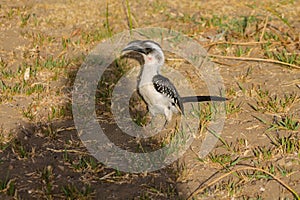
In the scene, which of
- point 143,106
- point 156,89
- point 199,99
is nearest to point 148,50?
point 156,89

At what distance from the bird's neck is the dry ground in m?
0.54

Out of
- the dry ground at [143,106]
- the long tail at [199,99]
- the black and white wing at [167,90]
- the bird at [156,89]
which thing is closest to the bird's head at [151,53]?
the bird at [156,89]

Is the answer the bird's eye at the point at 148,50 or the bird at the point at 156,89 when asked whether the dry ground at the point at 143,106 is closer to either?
the bird at the point at 156,89

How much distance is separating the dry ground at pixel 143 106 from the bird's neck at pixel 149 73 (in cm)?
54

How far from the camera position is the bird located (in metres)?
5.03

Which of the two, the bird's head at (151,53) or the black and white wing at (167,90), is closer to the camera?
the black and white wing at (167,90)

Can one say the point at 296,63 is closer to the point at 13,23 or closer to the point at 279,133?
the point at 279,133

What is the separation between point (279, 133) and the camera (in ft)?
16.0

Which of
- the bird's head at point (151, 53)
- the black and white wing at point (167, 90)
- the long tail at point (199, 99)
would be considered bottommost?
the black and white wing at point (167, 90)

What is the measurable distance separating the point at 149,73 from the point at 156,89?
229mm

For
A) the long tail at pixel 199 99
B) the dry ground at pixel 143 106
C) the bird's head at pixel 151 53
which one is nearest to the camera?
the dry ground at pixel 143 106

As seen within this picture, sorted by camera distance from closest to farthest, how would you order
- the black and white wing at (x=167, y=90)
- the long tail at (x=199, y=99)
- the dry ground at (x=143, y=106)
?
the dry ground at (x=143, y=106)
the black and white wing at (x=167, y=90)
the long tail at (x=199, y=99)

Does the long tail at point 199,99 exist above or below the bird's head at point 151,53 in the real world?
below

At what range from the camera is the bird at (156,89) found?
5031mm
